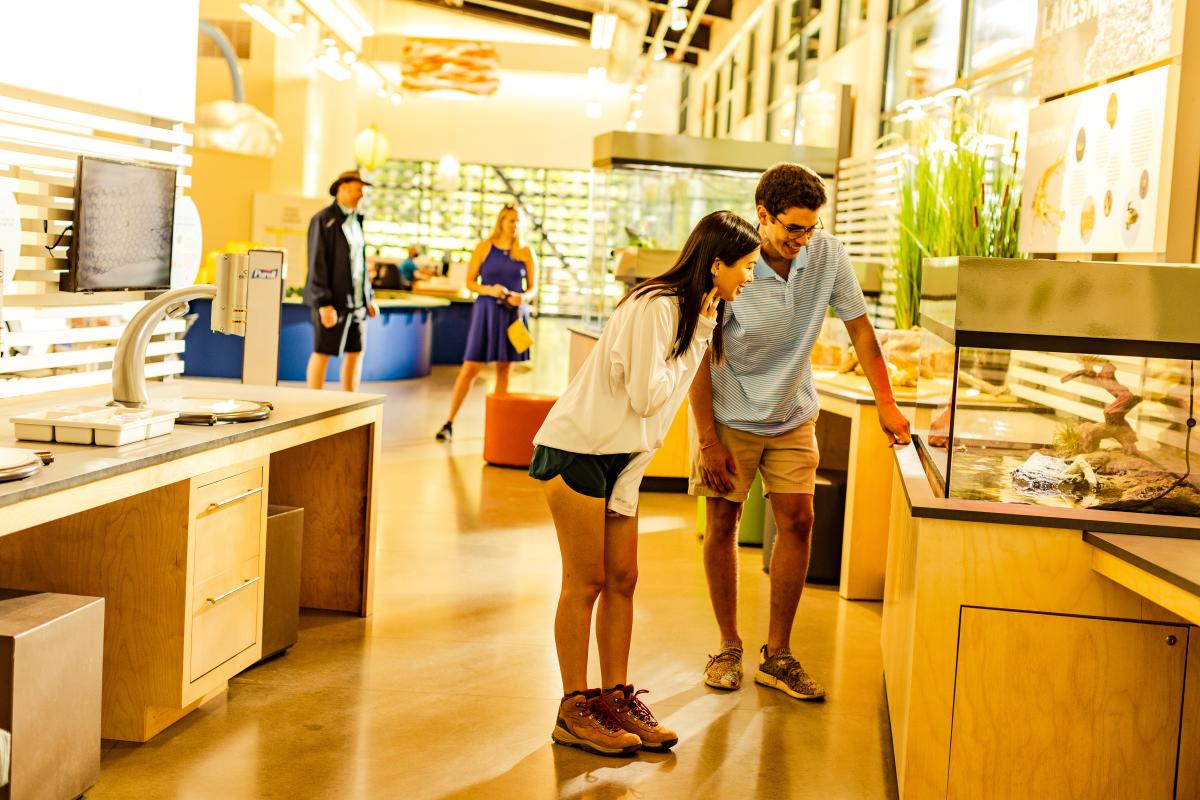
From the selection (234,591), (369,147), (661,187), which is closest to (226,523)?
(234,591)

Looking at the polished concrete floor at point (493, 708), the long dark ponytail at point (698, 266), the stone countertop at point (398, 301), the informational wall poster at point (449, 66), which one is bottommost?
the polished concrete floor at point (493, 708)

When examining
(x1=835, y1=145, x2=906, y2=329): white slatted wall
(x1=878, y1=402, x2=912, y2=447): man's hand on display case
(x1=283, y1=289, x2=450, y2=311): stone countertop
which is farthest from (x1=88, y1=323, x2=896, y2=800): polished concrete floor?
(x1=283, y1=289, x2=450, y2=311): stone countertop

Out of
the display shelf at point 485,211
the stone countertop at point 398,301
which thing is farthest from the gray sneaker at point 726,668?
the display shelf at point 485,211

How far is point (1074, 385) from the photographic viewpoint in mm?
2881

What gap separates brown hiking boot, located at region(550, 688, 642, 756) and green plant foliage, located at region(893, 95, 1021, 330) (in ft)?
10.4

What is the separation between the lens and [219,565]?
3340mm

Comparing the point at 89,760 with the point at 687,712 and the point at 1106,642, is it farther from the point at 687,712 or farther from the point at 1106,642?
the point at 1106,642

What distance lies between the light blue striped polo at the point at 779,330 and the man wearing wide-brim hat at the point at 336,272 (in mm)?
4017

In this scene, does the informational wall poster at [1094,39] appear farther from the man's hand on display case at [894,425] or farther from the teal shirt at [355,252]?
the teal shirt at [355,252]

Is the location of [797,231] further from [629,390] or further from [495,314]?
[495,314]

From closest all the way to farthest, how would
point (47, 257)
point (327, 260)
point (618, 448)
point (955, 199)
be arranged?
1. point (618, 448)
2. point (47, 257)
3. point (955, 199)
4. point (327, 260)

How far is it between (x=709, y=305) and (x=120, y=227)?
2.19 m

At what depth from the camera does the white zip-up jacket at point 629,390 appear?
9.85ft

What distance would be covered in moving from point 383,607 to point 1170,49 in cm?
321
